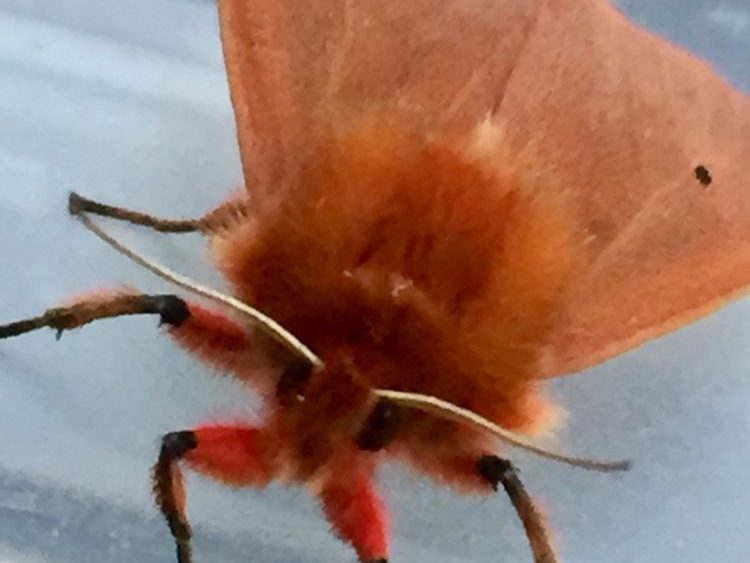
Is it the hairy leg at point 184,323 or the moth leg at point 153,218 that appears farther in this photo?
the moth leg at point 153,218

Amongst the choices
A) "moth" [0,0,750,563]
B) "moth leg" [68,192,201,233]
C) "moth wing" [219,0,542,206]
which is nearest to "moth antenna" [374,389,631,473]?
"moth" [0,0,750,563]

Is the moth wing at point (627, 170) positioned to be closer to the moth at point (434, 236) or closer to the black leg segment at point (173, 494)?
the moth at point (434, 236)

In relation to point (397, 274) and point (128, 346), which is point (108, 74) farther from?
point (397, 274)

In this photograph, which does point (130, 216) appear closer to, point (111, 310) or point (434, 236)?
point (111, 310)

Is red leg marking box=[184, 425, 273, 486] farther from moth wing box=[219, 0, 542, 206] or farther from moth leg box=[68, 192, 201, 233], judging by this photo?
moth leg box=[68, 192, 201, 233]

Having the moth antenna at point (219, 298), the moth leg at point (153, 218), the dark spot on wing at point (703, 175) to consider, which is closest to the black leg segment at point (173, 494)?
the moth antenna at point (219, 298)

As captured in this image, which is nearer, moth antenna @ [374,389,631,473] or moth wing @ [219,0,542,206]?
moth antenna @ [374,389,631,473]

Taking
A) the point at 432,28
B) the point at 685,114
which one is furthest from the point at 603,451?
the point at 432,28
